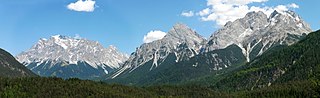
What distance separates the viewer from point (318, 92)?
18325cm

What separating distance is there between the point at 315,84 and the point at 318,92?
4.42 metres

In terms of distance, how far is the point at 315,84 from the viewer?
612ft
